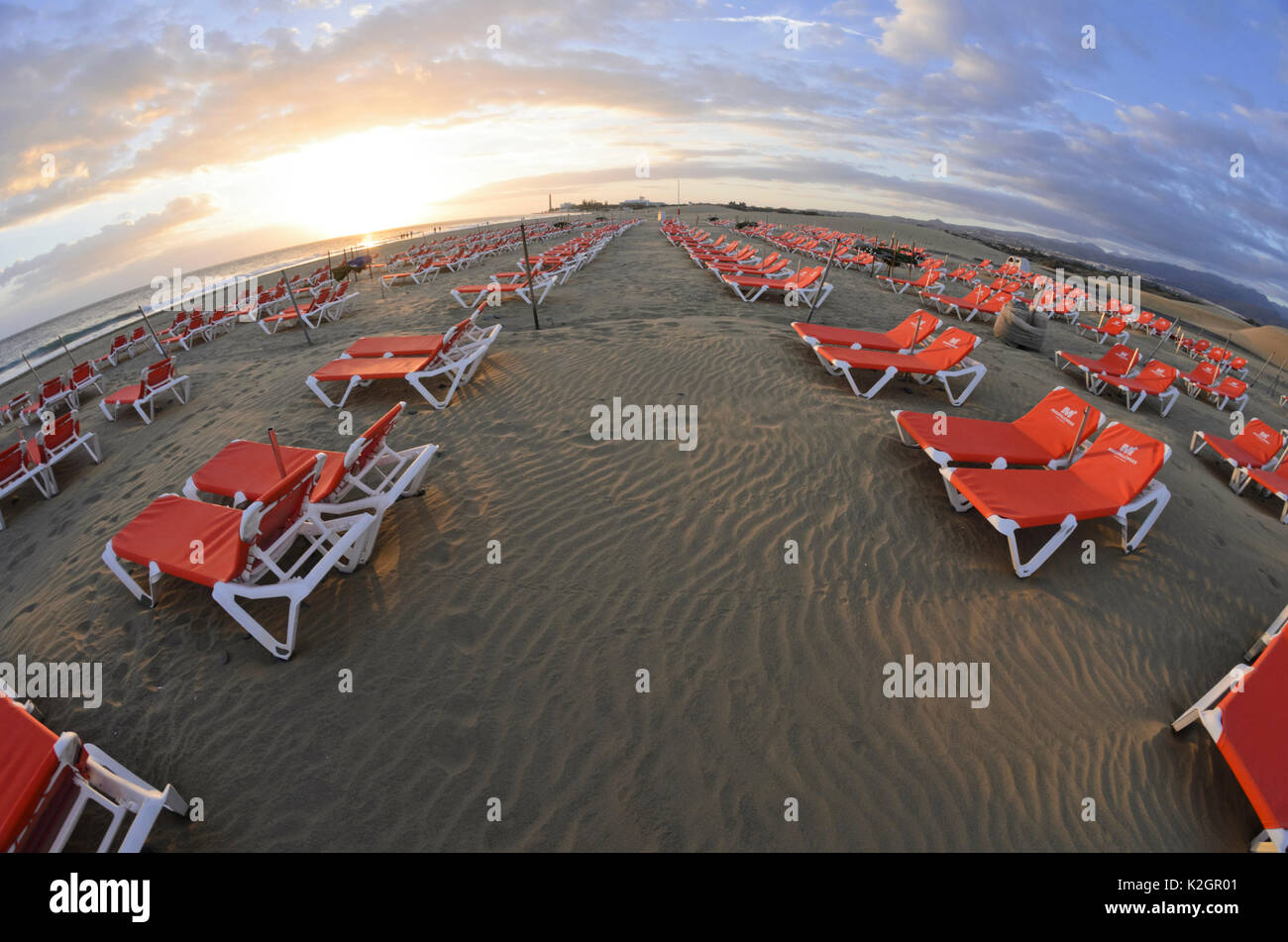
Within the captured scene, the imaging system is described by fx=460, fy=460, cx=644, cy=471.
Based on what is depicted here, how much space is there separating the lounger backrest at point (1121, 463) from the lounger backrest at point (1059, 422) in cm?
18

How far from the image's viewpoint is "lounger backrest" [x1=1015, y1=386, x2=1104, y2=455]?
4555 mm

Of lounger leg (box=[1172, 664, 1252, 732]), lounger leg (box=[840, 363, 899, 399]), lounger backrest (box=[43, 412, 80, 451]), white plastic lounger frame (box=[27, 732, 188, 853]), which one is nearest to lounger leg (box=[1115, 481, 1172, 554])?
lounger leg (box=[1172, 664, 1252, 732])

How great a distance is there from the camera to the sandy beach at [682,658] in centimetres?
231

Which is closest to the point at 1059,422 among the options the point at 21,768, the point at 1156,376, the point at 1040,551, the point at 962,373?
the point at 962,373

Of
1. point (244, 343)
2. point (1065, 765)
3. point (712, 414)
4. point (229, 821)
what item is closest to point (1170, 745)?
point (1065, 765)

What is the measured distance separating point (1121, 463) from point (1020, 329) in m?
8.43

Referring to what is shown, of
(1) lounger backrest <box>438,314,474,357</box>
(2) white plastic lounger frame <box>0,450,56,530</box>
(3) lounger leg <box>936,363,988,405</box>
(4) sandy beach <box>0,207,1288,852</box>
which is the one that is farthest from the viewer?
(1) lounger backrest <box>438,314,474,357</box>

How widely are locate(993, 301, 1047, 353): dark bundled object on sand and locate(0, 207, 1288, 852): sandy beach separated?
6.64m

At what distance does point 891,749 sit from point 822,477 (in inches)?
97.1

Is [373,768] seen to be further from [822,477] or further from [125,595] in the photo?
[822,477]

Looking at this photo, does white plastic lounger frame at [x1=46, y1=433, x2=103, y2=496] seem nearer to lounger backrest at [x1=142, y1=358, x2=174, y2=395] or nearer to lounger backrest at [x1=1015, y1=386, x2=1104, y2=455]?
lounger backrest at [x1=142, y1=358, x2=174, y2=395]

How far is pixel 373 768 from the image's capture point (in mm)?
2436

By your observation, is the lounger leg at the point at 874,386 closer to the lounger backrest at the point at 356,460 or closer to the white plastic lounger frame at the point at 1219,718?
the white plastic lounger frame at the point at 1219,718

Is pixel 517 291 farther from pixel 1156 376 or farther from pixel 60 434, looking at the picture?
pixel 1156 376
